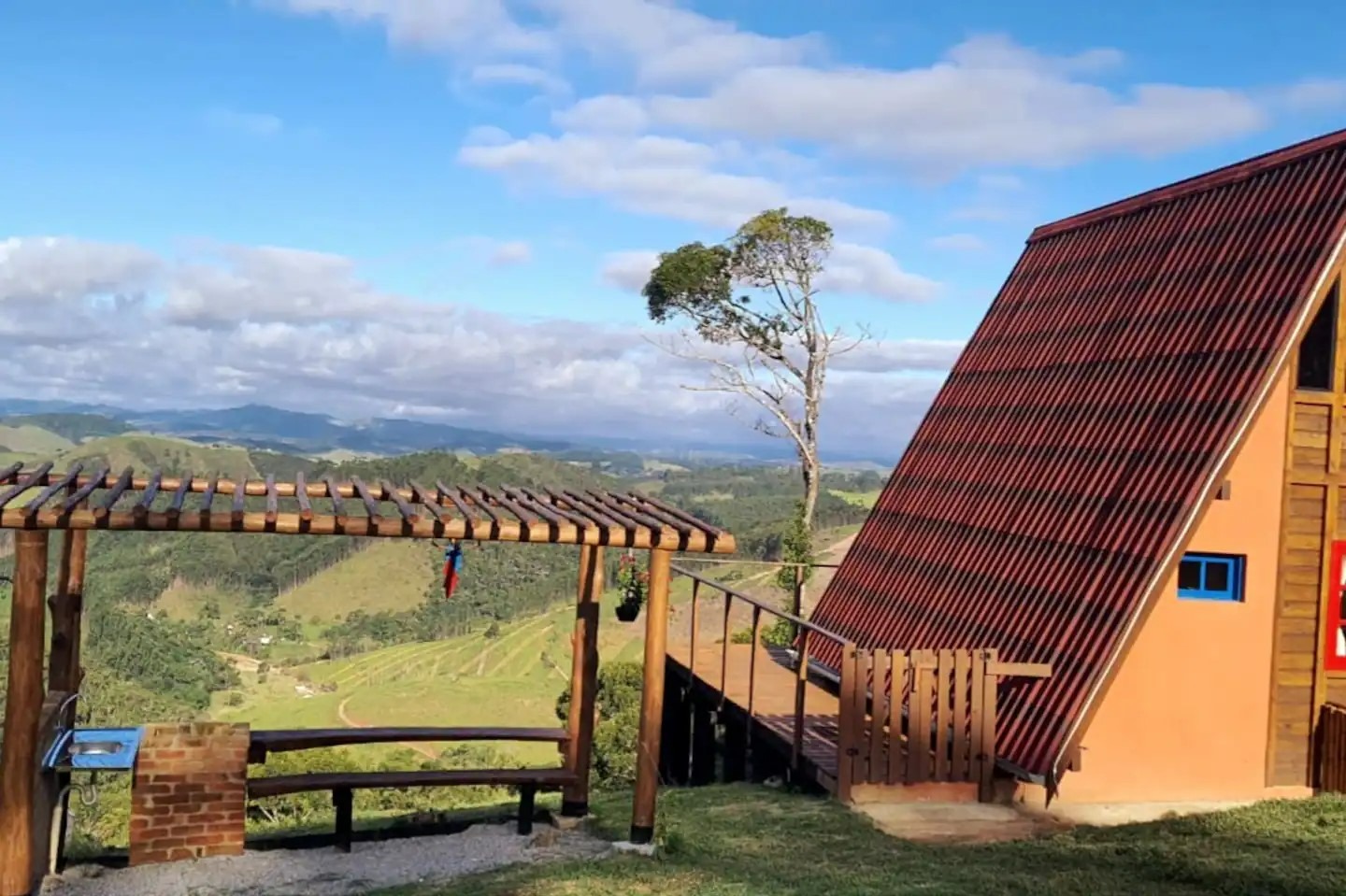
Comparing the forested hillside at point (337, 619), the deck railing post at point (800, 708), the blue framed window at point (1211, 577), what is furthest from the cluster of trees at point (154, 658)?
the blue framed window at point (1211, 577)

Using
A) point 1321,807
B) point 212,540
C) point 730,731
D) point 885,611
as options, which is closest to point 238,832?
point 730,731

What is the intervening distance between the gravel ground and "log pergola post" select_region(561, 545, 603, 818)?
0.88 metres

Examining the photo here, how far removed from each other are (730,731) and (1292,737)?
5629mm

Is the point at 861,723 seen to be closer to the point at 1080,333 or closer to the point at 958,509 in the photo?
the point at 958,509

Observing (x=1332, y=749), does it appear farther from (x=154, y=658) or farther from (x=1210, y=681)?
(x=154, y=658)

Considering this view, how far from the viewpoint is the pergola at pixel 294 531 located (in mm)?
7070

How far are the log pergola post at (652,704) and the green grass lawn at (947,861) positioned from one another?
0.82ft

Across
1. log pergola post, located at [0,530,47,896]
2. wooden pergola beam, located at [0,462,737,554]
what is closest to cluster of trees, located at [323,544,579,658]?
wooden pergola beam, located at [0,462,737,554]

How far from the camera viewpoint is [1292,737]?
977 cm

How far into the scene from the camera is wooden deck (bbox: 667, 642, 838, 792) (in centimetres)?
1020

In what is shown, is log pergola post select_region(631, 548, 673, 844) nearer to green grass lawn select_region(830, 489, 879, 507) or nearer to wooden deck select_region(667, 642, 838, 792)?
wooden deck select_region(667, 642, 838, 792)

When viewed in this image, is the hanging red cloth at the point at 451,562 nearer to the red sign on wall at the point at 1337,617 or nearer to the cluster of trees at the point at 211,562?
the red sign on wall at the point at 1337,617

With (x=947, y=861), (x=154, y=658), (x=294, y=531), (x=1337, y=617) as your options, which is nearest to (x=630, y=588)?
(x=947, y=861)

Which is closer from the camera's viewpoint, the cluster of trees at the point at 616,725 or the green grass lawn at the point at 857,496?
the cluster of trees at the point at 616,725
